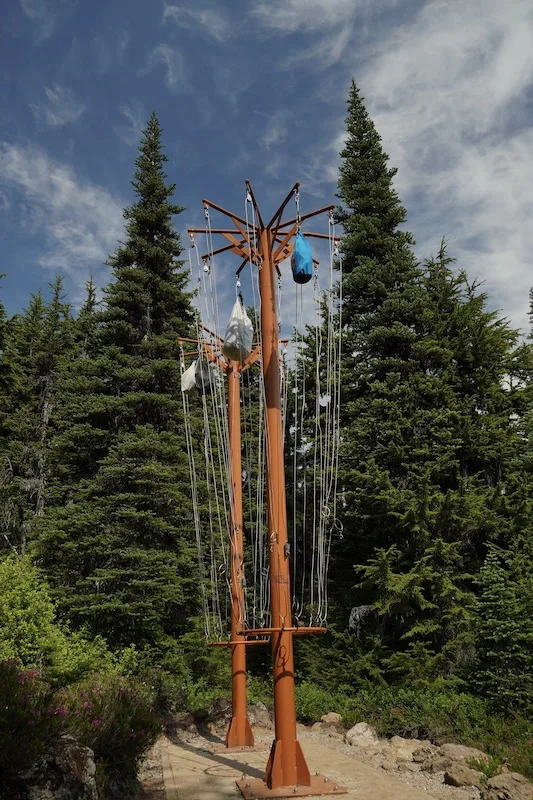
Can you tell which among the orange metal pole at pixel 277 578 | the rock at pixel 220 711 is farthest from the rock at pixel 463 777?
the rock at pixel 220 711

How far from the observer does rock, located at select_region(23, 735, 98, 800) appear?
349 cm

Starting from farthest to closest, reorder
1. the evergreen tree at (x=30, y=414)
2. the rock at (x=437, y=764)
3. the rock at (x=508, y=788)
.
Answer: the evergreen tree at (x=30, y=414)
the rock at (x=437, y=764)
the rock at (x=508, y=788)

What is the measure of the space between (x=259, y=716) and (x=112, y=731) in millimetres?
6733

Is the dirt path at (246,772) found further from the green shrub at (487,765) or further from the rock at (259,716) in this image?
the rock at (259,716)

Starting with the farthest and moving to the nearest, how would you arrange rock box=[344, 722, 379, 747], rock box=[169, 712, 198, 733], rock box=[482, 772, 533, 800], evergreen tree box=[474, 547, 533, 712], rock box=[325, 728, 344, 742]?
1. rock box=[169, 712, 198, 733]
2. rock box=[325, 728, 344, 742]
3. rock box=[344, 722, 379, 747]
4. evergreen tree box=[474, 547, 533, 712]
5. rock box=[482, 772, 533, 800]

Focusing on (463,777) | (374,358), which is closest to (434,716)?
(463,777)

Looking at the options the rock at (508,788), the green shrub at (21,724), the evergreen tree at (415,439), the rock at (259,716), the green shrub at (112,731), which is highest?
the evergreen tree at (415,439)

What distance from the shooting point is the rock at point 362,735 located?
8111 millimetres

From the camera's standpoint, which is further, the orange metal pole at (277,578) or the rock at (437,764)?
the rock at (437,764)

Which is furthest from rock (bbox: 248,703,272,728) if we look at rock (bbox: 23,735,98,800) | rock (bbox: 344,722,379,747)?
rock (bbox: 23,735,98,800)

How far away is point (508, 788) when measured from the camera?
4949 millimetres

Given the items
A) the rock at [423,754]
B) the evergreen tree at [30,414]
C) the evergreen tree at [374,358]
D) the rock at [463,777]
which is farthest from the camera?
the evergreen tree at [30,414]

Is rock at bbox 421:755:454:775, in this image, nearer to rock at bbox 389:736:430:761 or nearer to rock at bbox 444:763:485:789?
rock at bbox 444:763:485:789

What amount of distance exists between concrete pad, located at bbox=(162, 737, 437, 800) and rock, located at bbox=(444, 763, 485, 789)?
0.41 metres
